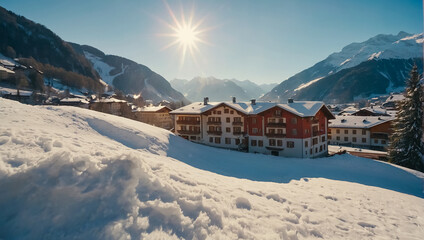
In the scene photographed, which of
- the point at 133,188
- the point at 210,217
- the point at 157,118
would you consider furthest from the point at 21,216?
the point at 157,118

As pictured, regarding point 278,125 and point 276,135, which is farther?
point 276,135

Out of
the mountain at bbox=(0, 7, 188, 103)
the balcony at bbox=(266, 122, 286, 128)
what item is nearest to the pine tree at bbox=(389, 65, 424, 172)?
the balcony at bbox=(266, 122, 286, 128)

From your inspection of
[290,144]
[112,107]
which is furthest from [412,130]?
[112,107]

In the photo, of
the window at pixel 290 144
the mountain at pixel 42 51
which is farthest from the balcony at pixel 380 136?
the mountain at pixel 42 51

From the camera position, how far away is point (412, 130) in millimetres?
29938

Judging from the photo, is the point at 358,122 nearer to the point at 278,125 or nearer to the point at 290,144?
the point at 290,144

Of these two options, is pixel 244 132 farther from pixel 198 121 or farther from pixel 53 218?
pixel 53 218

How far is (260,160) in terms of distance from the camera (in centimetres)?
2794

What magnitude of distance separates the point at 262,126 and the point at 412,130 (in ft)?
66.8

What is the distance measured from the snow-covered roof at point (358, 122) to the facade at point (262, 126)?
657 inches

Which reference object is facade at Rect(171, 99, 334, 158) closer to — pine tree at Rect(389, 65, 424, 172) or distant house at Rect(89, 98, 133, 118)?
pine tree at Rect(389, 65, 424, 172)

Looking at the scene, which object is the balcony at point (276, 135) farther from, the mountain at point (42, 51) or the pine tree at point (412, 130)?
the mountain at point (42, 51)

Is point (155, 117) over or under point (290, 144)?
over

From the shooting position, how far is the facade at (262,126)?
116 feet
